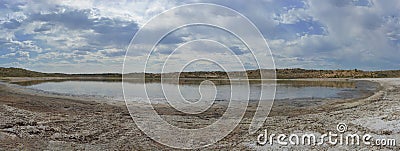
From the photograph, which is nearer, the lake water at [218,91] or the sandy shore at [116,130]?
the sandy shore at [116,130]

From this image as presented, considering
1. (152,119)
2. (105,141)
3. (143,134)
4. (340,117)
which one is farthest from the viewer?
(152,119)

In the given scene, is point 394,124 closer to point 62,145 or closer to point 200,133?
point 200,133

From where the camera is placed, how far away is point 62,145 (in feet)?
44.9

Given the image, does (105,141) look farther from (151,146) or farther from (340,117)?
(340,117)

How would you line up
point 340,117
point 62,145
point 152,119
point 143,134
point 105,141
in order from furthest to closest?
1. point 152,119
2. point 340,117
3. point 143,134
4. point 105,141
5. point 62,145

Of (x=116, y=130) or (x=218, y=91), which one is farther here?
(x=218, y=91)

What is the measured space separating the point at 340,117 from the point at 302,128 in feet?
13.4

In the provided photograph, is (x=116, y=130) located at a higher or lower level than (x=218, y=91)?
lower

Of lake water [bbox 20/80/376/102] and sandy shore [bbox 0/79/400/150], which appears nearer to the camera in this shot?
sandy shore [bbox 0/79/400/150]

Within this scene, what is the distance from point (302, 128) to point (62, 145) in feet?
34.6

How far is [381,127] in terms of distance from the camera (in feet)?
50.1

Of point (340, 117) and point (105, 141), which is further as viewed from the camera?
point (340, 117)

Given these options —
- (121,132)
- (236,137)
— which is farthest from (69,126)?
(236,137)

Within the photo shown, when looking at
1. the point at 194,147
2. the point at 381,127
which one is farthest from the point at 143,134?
the point at 381,127
